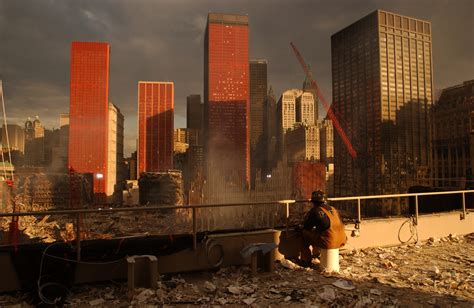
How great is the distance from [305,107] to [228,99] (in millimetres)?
67365

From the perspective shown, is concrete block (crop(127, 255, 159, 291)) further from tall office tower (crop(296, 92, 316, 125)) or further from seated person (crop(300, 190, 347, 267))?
tall office tower (crop(296, 92, 316, 125))

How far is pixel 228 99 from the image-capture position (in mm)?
117625

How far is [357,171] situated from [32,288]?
78.3m

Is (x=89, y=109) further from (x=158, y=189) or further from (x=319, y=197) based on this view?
(x=319, y=197)

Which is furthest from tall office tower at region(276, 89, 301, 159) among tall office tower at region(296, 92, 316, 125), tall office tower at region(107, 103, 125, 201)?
tall office tower at region(107, 103, 125, 201)

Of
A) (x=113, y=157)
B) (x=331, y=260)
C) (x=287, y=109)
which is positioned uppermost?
(x=287, y=109)

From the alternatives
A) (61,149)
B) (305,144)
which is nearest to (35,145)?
(61,149)

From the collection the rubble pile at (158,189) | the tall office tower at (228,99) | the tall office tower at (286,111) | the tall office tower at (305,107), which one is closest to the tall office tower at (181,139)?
the tall office tower at (228,99)

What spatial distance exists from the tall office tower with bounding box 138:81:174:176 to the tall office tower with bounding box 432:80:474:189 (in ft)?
289

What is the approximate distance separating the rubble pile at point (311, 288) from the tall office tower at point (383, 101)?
234 ft

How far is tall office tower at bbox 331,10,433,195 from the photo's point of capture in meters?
72.7

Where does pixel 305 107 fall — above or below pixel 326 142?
above

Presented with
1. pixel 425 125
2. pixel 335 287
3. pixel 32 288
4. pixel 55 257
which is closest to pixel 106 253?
pixel 55 257

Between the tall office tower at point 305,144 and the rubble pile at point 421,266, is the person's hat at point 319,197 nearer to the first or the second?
the rubble pile at point 421,266
